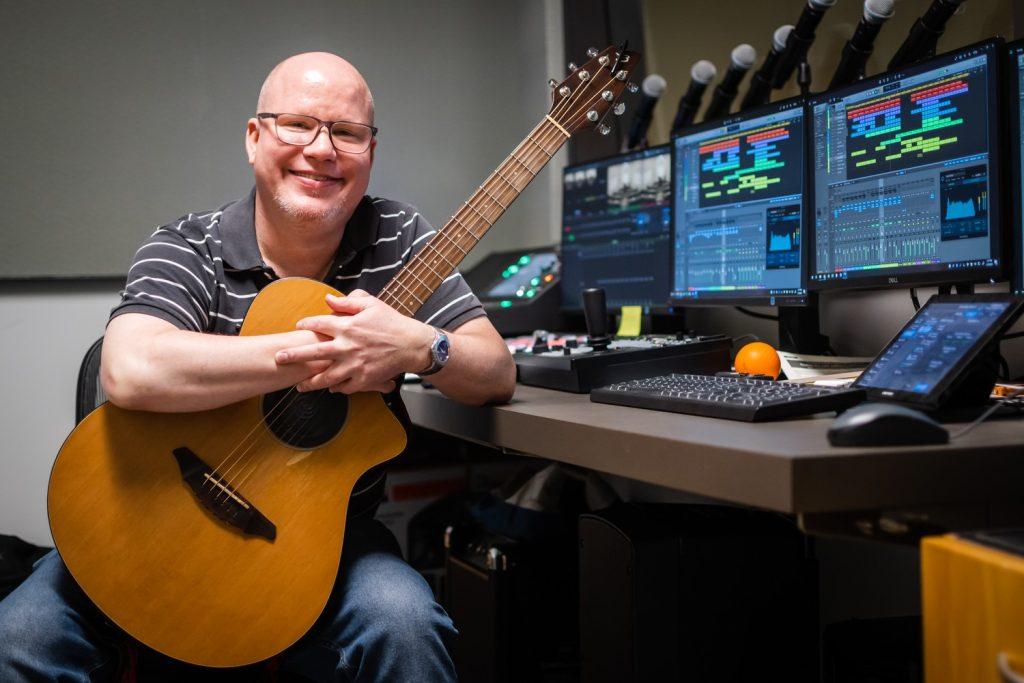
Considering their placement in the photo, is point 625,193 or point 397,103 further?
point 397,103

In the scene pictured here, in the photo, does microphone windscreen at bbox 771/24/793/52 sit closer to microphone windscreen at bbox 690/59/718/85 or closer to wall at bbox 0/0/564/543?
microphone windscreen at bbox 690/59/718/85

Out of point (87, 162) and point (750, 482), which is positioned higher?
point (87, 162)

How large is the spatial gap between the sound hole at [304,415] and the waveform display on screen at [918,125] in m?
0.98

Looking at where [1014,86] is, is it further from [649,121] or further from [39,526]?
[39,526]

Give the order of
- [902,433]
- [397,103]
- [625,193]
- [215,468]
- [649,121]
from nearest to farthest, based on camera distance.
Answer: [902,433] < [215,468] < [625,193] < [649,121] < [397,103]

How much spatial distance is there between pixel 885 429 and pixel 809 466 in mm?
103

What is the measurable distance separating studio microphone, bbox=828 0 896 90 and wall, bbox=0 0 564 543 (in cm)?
117

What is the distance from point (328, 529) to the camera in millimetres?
1252

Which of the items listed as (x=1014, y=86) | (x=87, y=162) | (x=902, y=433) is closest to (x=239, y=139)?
(x=87, y=162)

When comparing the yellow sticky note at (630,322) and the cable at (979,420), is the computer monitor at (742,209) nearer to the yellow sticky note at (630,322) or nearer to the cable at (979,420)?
the yellow sticky note at (630,322)

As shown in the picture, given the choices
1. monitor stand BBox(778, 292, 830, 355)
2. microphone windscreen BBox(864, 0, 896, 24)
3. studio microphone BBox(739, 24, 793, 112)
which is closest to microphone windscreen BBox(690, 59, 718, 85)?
studio microphone BBox(739, 24, 793, 112)

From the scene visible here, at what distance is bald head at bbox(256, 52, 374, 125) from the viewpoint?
152 centimetres

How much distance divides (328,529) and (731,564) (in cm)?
64

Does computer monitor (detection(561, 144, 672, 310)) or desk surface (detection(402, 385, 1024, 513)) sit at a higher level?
computer monitor (detection(561, 144, 672, 310))
